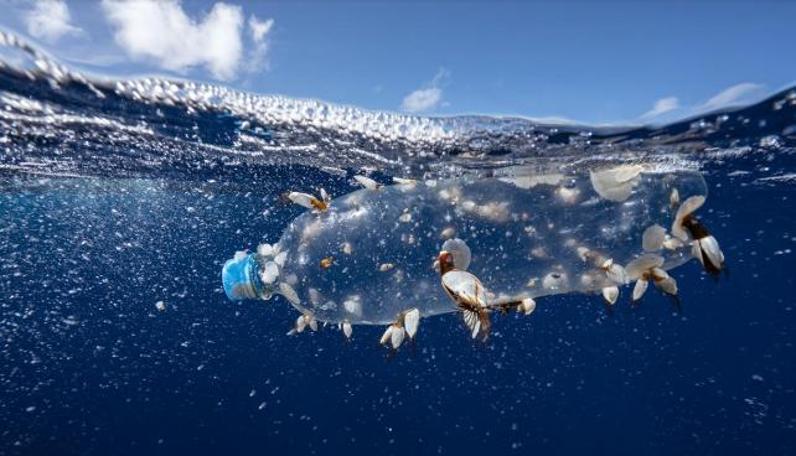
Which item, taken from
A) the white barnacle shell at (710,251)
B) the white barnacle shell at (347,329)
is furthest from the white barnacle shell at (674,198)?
the white barnacle shell at (347,329)

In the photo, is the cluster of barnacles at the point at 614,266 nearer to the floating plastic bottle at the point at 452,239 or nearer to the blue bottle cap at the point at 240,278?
the floating plastic bottle at the point at 452,239

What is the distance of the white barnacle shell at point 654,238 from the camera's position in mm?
4340

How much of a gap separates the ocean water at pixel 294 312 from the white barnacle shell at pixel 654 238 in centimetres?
271

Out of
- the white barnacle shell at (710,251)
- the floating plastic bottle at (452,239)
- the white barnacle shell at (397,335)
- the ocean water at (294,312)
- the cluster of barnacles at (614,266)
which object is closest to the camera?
the white barnacle shell at (710,251)

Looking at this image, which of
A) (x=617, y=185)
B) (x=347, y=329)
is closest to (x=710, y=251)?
(x=617, y=185)

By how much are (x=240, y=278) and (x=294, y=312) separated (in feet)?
82.5

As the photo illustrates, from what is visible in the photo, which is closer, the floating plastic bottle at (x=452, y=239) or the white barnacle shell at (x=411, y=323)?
the white barnacle shell at (x=411, y=323)

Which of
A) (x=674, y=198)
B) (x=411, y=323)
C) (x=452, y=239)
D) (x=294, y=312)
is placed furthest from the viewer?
(x=294, y=312)

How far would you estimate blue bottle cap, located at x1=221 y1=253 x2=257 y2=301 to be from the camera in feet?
13.4

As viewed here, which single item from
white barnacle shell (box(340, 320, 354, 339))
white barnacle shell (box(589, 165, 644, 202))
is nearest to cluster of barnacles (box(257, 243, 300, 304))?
white barnacle shell (box(340, 320, 354, 339))

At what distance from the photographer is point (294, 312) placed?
28.4 meters

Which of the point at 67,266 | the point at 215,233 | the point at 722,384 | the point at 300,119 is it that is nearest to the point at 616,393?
the point at 722,384

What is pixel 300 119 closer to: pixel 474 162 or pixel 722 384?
pixel 474 162

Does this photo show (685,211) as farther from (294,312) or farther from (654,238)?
(294,312)
